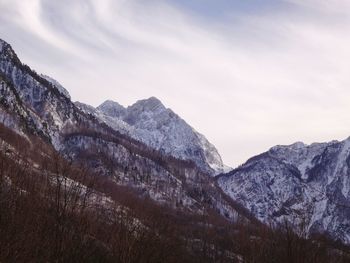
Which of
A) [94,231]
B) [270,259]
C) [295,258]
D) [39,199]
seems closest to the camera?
[295,258]

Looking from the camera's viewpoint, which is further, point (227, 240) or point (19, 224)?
point (227, 240)

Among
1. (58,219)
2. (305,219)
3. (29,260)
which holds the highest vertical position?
(305,219)

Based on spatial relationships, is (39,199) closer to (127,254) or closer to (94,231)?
(127,254)

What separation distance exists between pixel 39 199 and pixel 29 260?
22.6 ft

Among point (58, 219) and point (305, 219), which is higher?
point (305, 219)

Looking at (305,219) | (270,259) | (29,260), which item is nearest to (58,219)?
(29,260)

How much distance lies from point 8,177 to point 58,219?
30.4 feet

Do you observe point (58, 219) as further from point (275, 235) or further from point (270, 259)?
point (270, 259)

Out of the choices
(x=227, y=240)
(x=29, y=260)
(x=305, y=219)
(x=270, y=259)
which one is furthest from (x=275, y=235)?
(x=227, y=240)

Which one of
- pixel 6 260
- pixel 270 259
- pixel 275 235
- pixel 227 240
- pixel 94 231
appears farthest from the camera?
pixel 227 240

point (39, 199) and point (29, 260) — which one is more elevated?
point (39, 199)

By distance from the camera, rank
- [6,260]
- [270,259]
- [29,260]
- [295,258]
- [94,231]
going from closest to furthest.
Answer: [6,260], [29,260], [295,258], [94,231], [270,259]

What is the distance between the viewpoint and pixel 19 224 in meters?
22.9

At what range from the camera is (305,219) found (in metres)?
23.4
